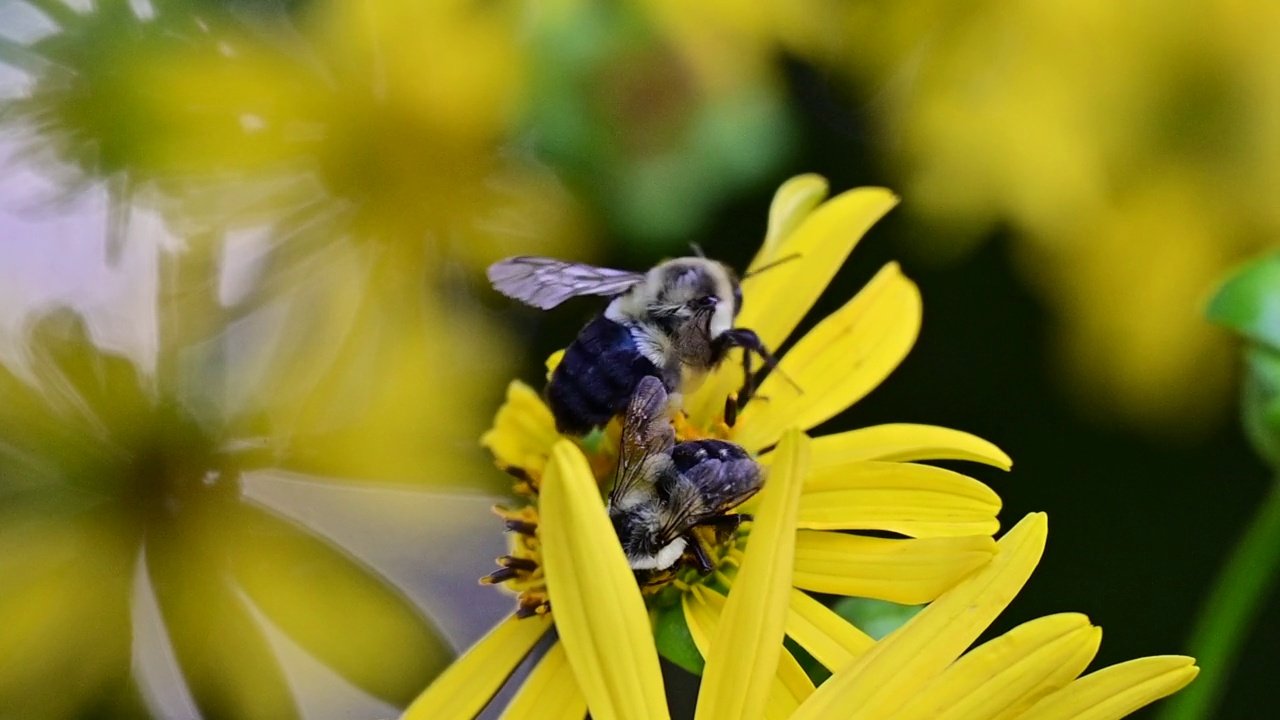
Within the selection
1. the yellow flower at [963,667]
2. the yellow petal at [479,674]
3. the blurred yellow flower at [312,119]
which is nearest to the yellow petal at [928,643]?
the yellow flower at [963,667]

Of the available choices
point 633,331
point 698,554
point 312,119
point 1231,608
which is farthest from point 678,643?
point 312,119

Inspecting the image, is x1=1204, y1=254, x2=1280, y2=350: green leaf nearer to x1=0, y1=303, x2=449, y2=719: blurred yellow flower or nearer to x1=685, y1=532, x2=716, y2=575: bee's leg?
x1=685, y1=532, x2=716, y2=575: bee's leg

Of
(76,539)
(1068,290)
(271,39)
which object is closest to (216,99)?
(271,39)

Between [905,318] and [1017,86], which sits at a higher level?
[1017,86]

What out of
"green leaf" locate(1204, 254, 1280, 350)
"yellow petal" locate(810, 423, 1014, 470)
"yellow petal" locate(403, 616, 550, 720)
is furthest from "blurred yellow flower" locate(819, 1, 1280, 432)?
"yellow petal" locate(403, 616, 550, 720)

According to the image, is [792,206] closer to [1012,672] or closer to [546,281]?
[546,281]

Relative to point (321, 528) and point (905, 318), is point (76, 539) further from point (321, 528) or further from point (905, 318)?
point (905, 318)
